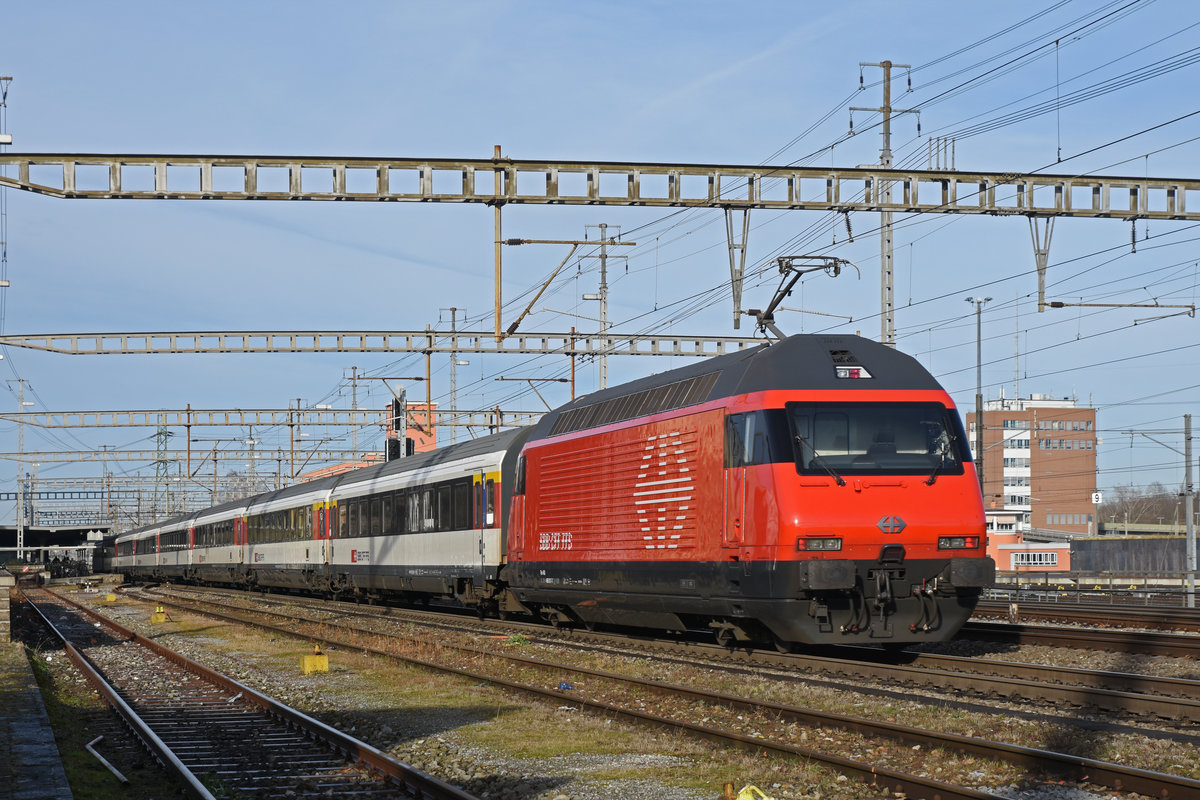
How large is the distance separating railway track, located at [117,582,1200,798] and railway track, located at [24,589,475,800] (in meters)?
2.88

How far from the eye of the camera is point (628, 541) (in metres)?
19.9

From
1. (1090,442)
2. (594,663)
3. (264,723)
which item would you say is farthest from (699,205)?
(1090,442)

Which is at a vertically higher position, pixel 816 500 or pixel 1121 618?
pixel 816 500

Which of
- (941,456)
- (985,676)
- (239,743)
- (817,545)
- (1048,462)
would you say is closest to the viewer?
(239,743)

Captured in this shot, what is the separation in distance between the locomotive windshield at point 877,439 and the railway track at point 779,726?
2.90m

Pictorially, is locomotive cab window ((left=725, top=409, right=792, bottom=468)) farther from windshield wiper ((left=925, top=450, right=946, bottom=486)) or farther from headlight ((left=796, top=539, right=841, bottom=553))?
windshield wiper ((left=925, top=450, right=946, bottom=486))

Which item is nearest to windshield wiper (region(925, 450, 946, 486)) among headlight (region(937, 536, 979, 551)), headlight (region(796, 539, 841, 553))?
headlight (region(937, 536, 979, 551))

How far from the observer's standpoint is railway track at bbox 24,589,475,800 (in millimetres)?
10320

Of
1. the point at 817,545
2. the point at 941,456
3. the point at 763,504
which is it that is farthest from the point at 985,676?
the point at 763,504

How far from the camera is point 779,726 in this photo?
12180 millimetres

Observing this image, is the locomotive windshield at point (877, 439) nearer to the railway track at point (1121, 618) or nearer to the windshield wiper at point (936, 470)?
the windshield wiper at point (936, 470)

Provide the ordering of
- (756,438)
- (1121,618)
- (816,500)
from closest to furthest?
(816,500) < (756,438) < (1121,618)

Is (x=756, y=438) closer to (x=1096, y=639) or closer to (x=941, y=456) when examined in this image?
(x=941, y=456)

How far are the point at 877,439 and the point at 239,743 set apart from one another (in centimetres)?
838
